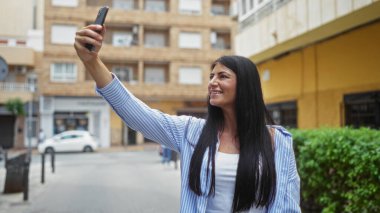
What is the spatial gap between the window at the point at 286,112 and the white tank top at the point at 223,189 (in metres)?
9.64

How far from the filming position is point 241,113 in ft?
7.36

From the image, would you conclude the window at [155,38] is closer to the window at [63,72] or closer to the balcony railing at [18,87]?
the window at [63,72]

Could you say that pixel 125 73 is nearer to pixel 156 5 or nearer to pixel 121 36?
pixel 121 36

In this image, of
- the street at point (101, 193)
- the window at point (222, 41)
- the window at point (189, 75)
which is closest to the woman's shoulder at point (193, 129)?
the street at point (101, 193)

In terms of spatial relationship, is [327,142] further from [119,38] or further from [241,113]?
[119,38]

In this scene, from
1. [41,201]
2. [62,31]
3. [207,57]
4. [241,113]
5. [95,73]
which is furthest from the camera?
[207,57]

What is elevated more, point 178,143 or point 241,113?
point 241,113

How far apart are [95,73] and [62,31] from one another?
3273 cm

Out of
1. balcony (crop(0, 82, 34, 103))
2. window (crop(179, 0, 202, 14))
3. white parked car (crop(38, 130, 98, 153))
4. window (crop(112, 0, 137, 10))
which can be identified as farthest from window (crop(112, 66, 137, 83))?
white parked car (crop(38, 130, 98, 153))

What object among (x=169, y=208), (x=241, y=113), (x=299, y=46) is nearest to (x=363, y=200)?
(x=241, y=113)

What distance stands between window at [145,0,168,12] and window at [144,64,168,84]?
4.53 m

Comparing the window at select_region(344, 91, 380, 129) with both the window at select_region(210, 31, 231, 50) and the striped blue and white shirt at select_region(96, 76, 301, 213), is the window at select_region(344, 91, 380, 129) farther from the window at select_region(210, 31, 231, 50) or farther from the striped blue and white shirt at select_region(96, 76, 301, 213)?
the window at select_region(210, 31, 231, 50)

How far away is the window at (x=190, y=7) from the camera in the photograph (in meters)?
35.2

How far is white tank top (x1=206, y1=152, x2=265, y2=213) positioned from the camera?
2.05 metres
